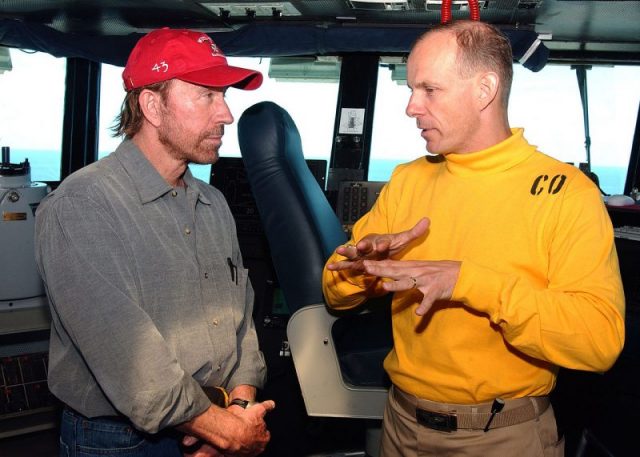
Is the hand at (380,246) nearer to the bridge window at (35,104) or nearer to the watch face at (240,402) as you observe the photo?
the watch face at (240,402)

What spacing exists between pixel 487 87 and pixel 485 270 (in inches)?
14.9

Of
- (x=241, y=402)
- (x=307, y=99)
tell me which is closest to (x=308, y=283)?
(x=241, y=402)

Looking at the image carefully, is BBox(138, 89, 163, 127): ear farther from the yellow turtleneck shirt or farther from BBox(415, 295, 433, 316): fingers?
BBox(415, 295, 433, 316): fingers

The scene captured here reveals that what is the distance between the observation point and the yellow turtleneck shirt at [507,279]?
3.58ft

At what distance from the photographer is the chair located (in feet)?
6.21

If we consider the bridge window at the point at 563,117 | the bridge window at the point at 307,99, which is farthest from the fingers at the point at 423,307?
the bridge window at the point at 307,99

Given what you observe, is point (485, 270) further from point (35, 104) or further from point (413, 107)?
point (35, 104)

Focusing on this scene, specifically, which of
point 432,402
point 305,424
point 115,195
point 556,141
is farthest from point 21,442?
point 556,141

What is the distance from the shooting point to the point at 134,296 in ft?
4.16

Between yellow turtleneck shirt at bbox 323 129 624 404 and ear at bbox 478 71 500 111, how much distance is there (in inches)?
3.5

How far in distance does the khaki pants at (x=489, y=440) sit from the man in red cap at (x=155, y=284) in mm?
327

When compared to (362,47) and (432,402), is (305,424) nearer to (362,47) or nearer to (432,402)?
(432,402)

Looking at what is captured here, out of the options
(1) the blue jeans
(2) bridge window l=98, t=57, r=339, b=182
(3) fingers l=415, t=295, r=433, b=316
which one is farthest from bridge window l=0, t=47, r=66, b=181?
(3) fingers l=415, t=295, r=433, b=316

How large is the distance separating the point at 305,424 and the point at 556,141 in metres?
2.89
